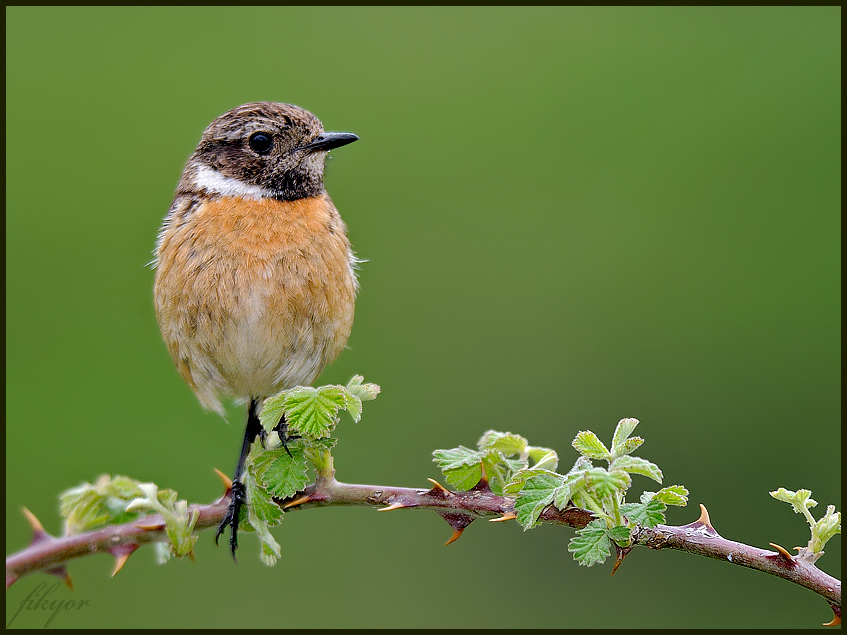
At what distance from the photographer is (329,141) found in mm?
4598

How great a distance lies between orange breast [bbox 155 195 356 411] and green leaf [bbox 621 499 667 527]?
210cm

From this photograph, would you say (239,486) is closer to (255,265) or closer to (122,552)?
(122,552)

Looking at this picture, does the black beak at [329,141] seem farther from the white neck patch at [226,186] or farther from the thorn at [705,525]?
the thorn at [705,525]

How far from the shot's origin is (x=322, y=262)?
14.4 feet

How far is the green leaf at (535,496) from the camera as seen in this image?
2.62 meters

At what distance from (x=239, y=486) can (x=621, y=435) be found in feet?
5.29

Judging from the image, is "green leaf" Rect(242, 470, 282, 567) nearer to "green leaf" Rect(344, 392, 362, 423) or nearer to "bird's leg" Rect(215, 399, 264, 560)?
"bird's leg" Rect(215, 399, 264, 560)

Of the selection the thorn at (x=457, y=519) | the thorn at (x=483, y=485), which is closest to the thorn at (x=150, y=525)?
the thorn at (x=457, y=519)

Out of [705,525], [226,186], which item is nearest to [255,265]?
[226,186]

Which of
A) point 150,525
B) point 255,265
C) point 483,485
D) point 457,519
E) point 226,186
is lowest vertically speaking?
point 150,525

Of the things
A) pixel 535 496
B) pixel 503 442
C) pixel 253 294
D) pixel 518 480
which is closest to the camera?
pixel 535 496

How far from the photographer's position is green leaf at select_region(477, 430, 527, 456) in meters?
3.06

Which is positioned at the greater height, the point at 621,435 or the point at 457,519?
the point at 621,435

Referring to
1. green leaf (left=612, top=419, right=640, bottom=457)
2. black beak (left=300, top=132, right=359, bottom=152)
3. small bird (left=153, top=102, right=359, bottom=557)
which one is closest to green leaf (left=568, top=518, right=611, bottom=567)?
green leaf (left=612, top=419, right=640, bottom=457)
